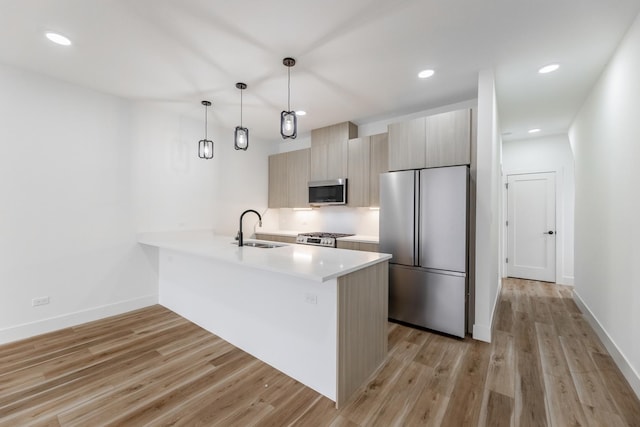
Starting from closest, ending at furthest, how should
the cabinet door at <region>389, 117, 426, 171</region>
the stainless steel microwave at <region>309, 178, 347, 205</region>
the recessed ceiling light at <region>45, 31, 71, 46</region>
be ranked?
1. the recessed ceiling light at <region>45, 31, 71, 46</region>
2. the cabinet door at <region>389, 117, 426, 171</region>
3. the stainless steel microwave at <region>309, 178, 347, 205</region>

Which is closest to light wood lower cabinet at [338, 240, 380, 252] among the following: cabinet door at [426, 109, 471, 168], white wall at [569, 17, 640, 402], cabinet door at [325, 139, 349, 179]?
cabinet door at [325, 139, 349, 179]

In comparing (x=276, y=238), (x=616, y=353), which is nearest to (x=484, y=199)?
(x=616, y=353)

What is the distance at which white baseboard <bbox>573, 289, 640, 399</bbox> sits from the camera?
6.57ft

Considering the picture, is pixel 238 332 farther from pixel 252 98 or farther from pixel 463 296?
pixel 252 98

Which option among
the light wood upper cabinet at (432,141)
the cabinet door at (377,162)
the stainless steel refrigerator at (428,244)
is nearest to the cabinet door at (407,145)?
the light wood upper cabinet at (432,141)

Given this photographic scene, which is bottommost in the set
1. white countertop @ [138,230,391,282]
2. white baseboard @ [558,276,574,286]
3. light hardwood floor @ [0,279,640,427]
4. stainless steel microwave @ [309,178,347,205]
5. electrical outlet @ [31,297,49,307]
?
light hardwood floor @ [0,279,640,427]

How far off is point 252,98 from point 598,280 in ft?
14.6

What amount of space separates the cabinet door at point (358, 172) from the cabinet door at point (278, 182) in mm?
1439

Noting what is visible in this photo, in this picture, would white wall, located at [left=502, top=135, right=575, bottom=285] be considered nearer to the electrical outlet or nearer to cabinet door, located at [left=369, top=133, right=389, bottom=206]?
cabinet door, located at [left=369, top=133, right=389, bottom=206]

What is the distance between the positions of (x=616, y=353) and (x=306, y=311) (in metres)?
2.75

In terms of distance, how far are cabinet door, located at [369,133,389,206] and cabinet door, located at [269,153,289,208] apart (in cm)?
180

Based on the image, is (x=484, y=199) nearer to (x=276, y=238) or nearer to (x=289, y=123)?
(x=289, y=123)

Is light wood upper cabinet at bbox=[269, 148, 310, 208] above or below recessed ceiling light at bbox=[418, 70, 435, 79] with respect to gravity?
below

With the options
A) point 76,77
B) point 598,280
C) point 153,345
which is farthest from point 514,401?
point 76,77
